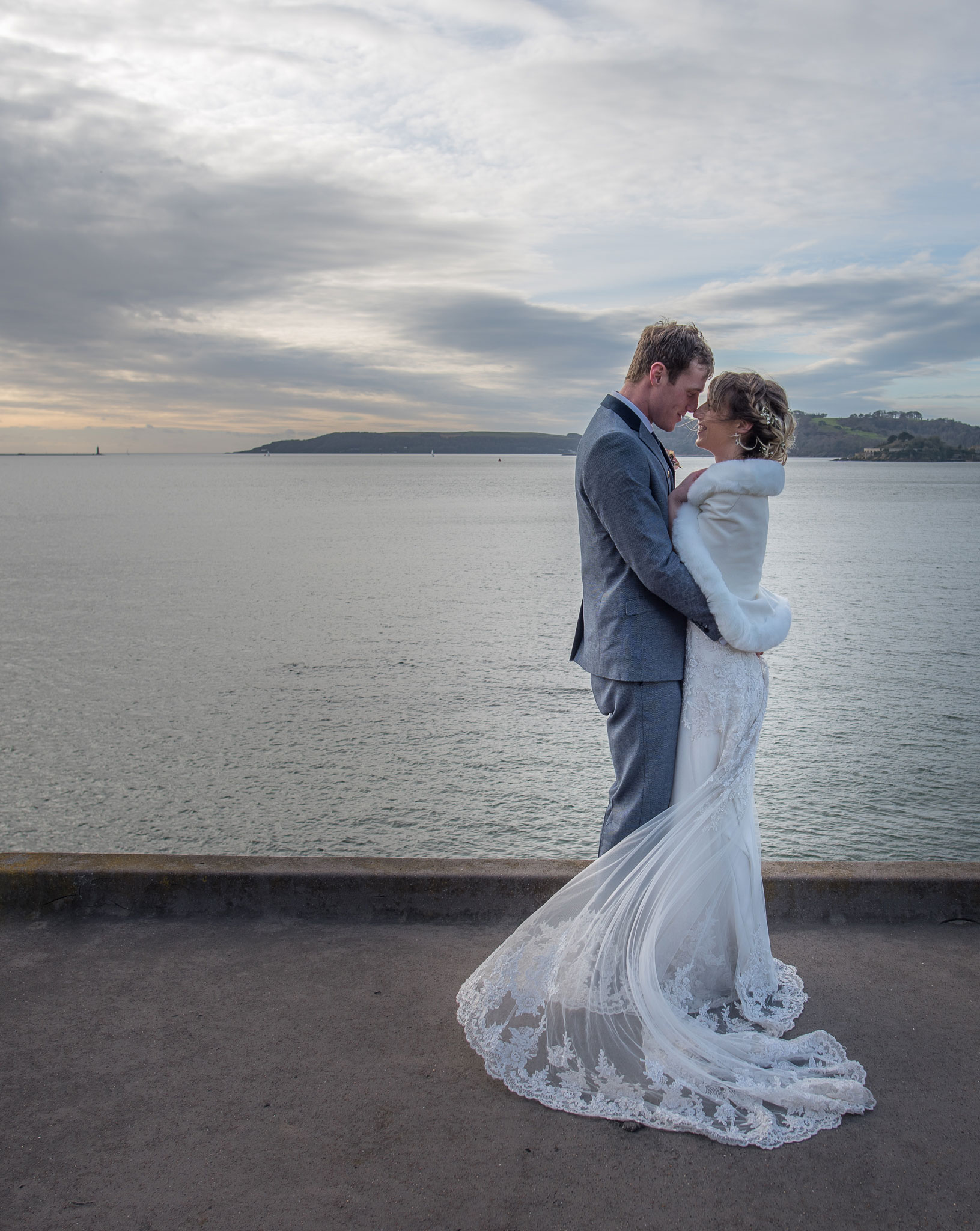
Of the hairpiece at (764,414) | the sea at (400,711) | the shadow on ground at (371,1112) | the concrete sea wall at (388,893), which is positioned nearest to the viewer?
the shadow on ground at (371,1112)

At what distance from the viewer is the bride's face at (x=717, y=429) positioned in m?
3.00

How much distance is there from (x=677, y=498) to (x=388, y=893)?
1858 mm

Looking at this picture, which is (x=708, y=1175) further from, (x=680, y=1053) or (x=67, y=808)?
(x=67, y=808)

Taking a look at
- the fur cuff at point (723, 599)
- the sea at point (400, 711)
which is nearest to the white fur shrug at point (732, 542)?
the fur cuff at point (723, 599)

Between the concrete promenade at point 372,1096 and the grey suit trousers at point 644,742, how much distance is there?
0.81 metres

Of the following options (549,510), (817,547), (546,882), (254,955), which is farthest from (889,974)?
(549,510)

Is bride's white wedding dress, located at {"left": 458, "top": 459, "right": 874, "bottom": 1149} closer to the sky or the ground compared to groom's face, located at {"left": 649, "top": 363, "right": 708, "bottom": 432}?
closer to the ground

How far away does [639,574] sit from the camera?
9.75 ft

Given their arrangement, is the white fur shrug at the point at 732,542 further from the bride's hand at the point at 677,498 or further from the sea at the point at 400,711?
the sea at the point at 400,711

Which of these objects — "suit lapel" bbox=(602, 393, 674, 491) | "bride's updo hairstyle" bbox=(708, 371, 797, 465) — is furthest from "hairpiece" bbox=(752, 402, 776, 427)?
"suit lapel" bbox=(602, 393, 674, 491)

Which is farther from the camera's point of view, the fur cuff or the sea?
the sea

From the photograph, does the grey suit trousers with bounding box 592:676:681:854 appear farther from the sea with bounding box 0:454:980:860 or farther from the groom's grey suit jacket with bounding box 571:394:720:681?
the sea with bounding box 0:454:980:860

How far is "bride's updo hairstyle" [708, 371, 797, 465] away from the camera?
2961 millimetres

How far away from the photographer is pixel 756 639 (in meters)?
3.03
